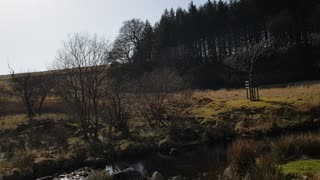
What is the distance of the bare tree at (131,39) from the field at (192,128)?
37817 mm

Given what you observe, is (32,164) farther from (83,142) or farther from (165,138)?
(165,138)

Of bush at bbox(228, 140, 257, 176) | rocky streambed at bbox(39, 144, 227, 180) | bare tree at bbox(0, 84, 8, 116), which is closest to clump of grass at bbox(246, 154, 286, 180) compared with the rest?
bush at bbox(228, 140, 257, 176)

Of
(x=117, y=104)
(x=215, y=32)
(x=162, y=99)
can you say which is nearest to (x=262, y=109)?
(x=162, y=99)

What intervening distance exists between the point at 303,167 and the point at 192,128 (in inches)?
804

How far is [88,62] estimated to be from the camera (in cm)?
3603

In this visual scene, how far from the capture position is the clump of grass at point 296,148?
17094 mm

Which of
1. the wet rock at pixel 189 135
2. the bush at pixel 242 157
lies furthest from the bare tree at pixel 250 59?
the bush at pixel 242 157

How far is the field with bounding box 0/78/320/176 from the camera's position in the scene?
29312 mm

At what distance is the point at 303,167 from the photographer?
47.2ft

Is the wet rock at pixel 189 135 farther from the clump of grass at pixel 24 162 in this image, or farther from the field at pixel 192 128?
the clump of grass at pixel 24 162

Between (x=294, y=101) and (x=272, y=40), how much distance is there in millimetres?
36058

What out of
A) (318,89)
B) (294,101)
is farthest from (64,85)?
(318,89)

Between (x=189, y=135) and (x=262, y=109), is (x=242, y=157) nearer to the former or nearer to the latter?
(x=189, y=135)

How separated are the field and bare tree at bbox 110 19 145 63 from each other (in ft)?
124
